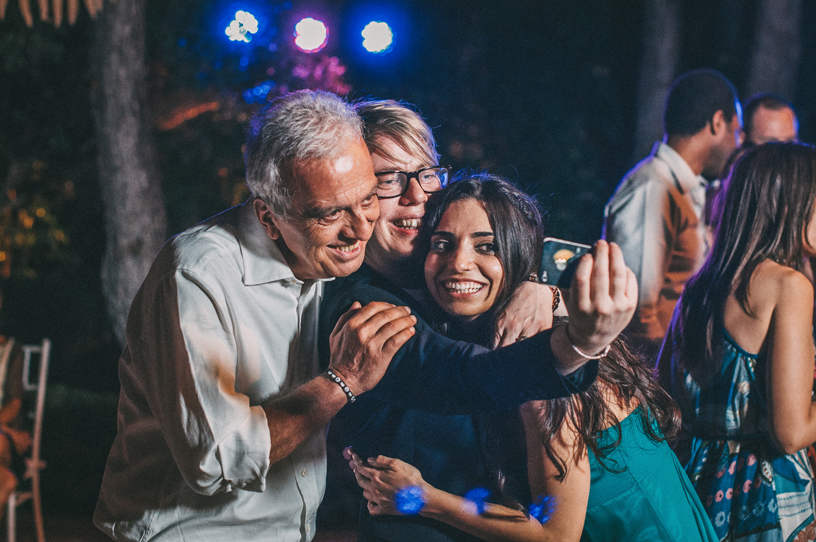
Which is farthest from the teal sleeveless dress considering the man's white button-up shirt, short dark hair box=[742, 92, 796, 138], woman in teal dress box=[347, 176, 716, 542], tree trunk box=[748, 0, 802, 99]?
tree trunk box=[748, 0, 802, 99]

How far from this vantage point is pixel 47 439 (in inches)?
181

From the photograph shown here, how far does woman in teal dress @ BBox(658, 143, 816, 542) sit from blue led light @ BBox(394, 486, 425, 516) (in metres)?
0.92

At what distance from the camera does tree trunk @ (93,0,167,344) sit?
15.8ft

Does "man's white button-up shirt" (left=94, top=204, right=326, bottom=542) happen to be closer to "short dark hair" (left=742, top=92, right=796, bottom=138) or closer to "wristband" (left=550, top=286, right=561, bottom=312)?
"wristband" (left=550, top=286, right=561, bottom=312)

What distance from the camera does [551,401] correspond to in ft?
4.97

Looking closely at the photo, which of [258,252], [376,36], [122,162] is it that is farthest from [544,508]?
[122,162]

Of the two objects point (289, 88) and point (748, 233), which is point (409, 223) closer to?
point (748, 233)

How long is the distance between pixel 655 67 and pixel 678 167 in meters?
2.90

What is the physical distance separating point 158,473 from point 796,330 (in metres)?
1.70

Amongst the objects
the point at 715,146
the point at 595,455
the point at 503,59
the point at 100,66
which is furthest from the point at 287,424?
the point at 503,59

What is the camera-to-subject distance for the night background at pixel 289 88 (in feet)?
20.7

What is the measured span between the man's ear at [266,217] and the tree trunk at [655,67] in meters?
3.82

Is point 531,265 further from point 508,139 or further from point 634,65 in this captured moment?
point 634,65

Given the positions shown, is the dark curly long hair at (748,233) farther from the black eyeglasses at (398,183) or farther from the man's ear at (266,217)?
the man's ear at (266,217)
